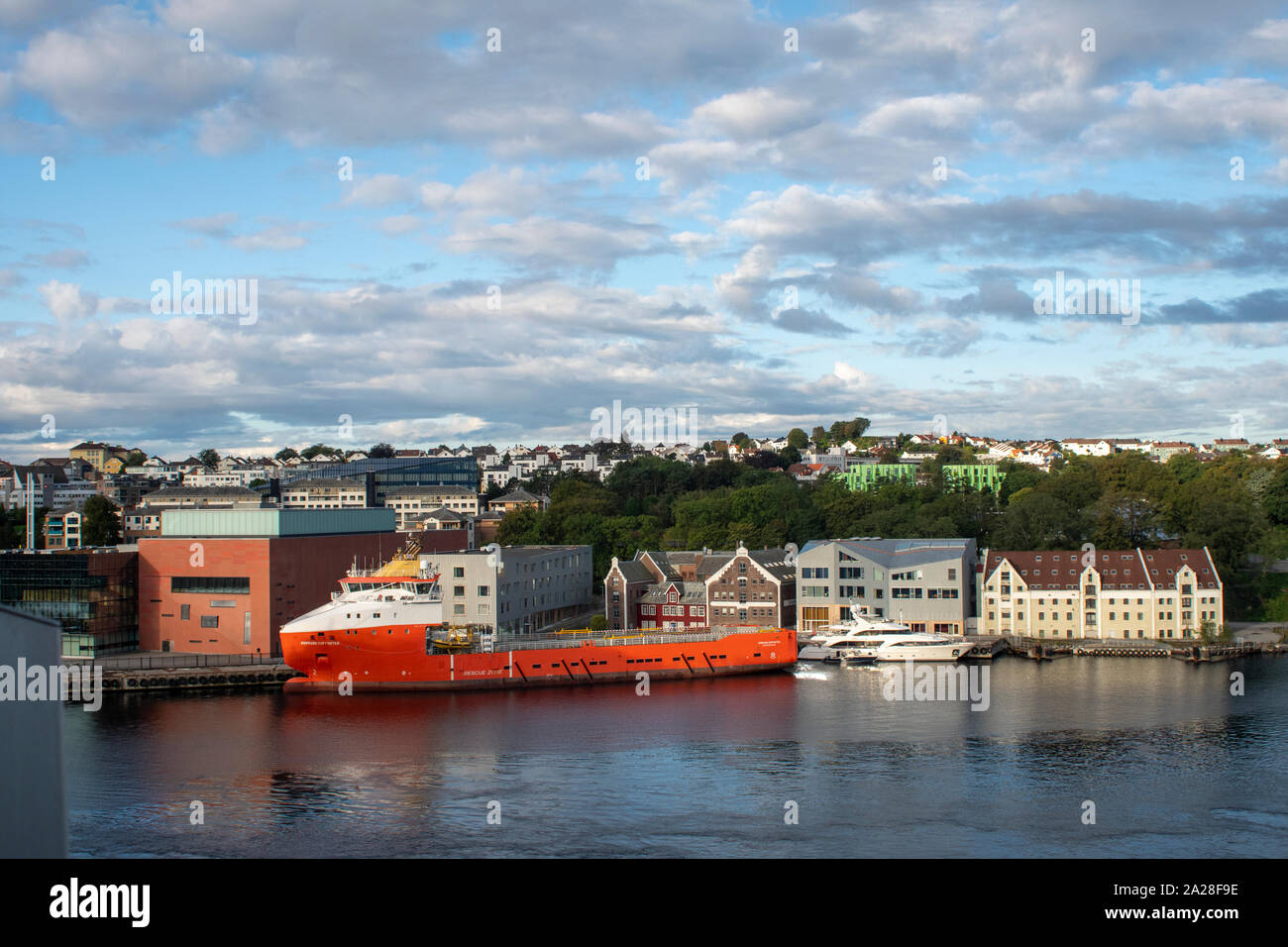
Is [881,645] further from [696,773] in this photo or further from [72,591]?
[72,591]

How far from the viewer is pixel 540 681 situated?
24016 mm

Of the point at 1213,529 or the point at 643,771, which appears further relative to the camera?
the point at 1213,529

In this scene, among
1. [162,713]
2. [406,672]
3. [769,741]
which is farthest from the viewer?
[406,672]

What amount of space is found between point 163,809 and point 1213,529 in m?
27.7

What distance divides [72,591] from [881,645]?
18.8 meters

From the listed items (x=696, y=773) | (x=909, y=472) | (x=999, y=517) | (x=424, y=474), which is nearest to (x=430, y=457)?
(x=424, y=474)

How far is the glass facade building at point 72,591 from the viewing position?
2616 centimetres

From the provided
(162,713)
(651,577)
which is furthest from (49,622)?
(651,577)

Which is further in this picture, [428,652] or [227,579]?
[227,579]

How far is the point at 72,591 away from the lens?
26.3 metres
